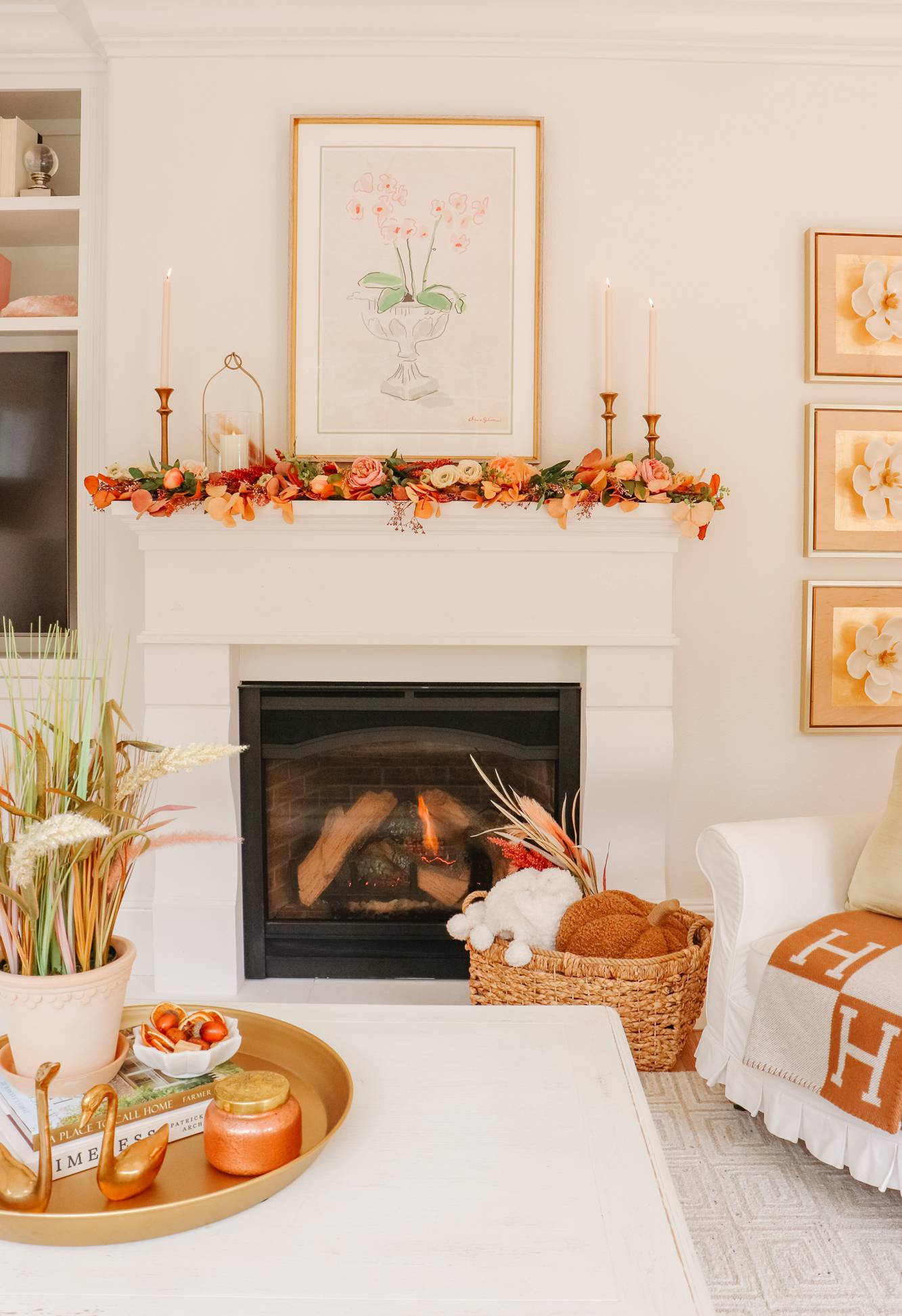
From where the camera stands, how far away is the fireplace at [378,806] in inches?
106

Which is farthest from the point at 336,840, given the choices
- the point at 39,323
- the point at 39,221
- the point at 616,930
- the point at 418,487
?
the point at 39,221

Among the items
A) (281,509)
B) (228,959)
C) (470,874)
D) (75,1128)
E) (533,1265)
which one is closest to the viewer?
(533,1265)

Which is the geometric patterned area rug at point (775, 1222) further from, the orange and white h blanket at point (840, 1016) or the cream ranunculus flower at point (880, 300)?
the cream ranunculus flower at point (880, 300)

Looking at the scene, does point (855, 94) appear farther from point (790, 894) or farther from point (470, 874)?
point (470, 874)

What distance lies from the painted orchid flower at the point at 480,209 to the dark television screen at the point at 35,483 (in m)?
1.20

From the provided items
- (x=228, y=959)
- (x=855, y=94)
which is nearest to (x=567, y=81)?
(x=855, y=94)

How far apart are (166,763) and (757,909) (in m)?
1.31

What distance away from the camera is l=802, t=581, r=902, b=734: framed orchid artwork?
2.68 metres

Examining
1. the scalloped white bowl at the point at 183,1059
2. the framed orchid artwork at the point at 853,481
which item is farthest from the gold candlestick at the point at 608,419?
the scalloped white bowl at the point at 183,1059

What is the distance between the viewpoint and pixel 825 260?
2.63 metres

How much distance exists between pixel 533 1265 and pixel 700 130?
8.88 ft

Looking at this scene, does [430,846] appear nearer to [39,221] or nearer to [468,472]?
[468,472]

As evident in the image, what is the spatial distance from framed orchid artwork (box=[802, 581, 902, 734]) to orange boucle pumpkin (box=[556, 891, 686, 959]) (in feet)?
2.55

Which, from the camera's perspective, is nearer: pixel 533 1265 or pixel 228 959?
pixel 533 1265
